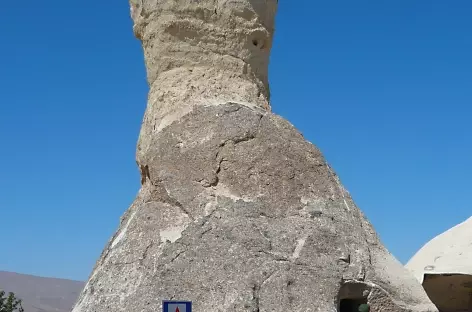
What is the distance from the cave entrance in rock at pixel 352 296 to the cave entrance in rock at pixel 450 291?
6.82m

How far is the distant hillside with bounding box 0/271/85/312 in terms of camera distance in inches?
3159

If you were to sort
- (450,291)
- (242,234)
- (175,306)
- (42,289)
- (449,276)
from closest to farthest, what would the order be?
(175,306) < (242,234) < (449,276) < (450,291) < (42,289)

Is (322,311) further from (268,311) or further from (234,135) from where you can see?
(234,135)

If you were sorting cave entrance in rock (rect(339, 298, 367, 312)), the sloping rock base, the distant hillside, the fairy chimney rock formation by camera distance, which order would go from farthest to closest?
the distant hillside
the fairy chimney rock formation
cave entrance in rock (rect(339, 298, 367, 312))
the sloping rock base

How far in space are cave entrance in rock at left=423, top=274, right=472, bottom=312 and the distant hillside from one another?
67296mm

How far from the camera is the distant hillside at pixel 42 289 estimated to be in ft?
263

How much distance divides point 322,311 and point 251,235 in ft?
2.40

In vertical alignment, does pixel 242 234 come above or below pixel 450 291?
below

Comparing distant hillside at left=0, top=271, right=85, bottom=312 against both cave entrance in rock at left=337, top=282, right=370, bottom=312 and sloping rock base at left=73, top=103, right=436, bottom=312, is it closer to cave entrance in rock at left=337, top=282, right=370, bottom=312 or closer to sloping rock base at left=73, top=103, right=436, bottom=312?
sloping rock base at left=73, top=103, right=436, bottom=312

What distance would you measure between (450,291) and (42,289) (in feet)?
292

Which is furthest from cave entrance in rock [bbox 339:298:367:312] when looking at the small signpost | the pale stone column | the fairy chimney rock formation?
the fairy chimney rock formation

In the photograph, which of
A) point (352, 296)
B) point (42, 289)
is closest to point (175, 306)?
point (352, 296)

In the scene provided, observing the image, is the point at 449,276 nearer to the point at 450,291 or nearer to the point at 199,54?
the point at 450,291

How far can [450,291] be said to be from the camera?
11992mm
